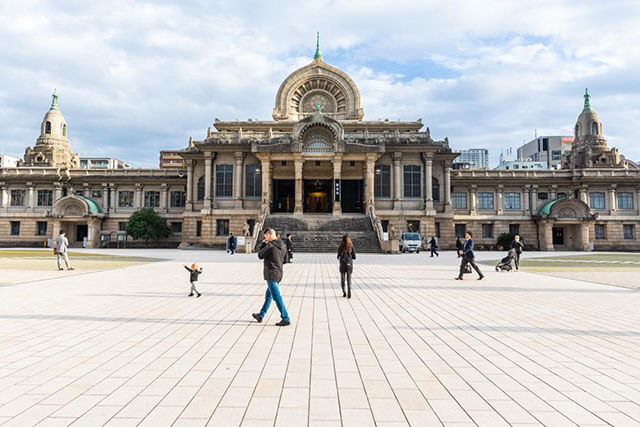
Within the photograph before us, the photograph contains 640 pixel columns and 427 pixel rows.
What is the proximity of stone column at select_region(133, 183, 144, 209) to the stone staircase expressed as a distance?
22.1m

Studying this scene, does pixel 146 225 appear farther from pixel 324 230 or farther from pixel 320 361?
pixel 320 361

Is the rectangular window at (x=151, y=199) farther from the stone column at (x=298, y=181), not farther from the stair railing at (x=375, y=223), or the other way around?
the stair railing at (x=375, y=223)

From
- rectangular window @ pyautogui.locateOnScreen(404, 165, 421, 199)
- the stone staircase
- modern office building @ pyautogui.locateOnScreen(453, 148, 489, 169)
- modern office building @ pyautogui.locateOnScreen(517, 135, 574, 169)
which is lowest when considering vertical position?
the stone staircase

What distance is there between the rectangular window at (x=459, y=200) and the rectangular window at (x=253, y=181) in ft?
80.8

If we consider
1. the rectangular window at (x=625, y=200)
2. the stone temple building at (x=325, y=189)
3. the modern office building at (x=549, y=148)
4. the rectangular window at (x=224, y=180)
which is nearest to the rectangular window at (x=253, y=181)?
the stone temple building at (x=325, y=189)

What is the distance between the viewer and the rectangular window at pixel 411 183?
47812 mm

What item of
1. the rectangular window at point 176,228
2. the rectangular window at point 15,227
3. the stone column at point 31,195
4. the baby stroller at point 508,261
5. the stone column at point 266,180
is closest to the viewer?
the baby stroller at point 508,261

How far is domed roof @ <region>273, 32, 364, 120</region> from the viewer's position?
59812mm

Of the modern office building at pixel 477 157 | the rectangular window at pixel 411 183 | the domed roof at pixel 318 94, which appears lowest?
the rectangular window at pixel 411 183

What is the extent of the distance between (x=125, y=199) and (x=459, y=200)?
44130 mm

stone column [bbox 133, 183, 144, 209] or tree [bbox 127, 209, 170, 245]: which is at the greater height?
stone column [bbox 133, 183, 144, 209]

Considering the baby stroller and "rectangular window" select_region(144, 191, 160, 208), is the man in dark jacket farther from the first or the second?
"rectangular window" select_region(144, 191, 160, 208)

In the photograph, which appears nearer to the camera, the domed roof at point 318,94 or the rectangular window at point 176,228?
the rectangular window at point 176,228

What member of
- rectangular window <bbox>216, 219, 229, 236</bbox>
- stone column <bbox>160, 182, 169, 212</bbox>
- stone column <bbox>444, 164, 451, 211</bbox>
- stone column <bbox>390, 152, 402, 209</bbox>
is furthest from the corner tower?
stone column <bbox>444, 164, 451, 211</bbox>
